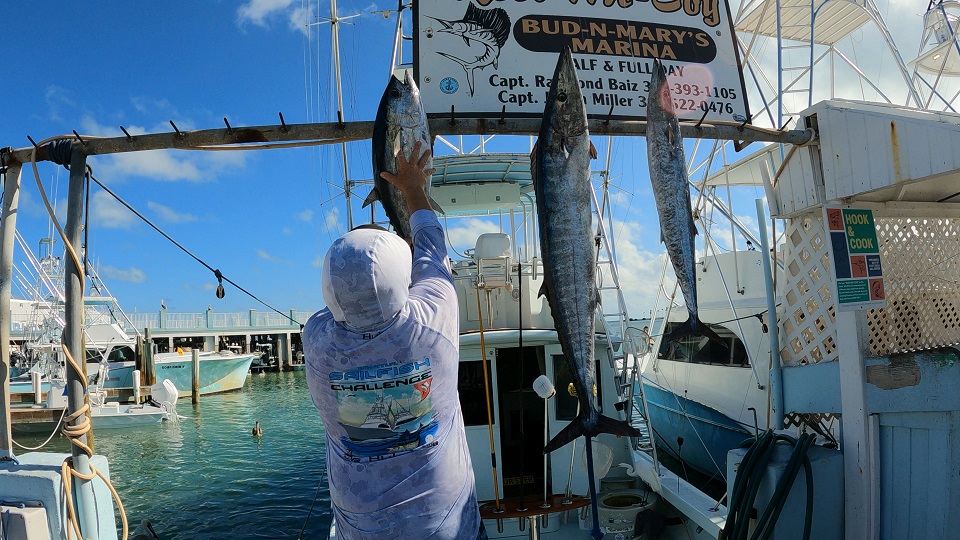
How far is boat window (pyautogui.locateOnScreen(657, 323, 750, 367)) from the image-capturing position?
31.2 feet

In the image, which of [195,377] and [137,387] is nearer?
[137,387]

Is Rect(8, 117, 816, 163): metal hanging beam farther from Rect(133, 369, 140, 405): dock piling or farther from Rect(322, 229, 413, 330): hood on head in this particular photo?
Rect(133, 369, 140, 405): dock piling

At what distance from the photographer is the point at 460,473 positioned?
83.1 inches

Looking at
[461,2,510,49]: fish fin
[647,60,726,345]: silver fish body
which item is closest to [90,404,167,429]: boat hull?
[461,2,510,49]: fish fin

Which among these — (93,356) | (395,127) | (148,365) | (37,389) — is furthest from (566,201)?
(93,356)

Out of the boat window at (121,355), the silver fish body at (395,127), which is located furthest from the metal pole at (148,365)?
the silver fish body at (395,127)

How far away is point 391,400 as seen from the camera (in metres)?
1.93

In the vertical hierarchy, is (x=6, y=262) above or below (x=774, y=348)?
above

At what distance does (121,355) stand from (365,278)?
3261cm

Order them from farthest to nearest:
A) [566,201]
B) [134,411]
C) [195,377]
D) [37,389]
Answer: [195,377] < [37,389] < [134,411] < [566,201]

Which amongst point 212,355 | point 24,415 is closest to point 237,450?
point 24,415

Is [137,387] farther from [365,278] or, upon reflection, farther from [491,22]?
[365,278]

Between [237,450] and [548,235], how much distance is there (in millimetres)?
16712

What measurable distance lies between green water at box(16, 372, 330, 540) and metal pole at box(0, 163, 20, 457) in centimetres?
292
